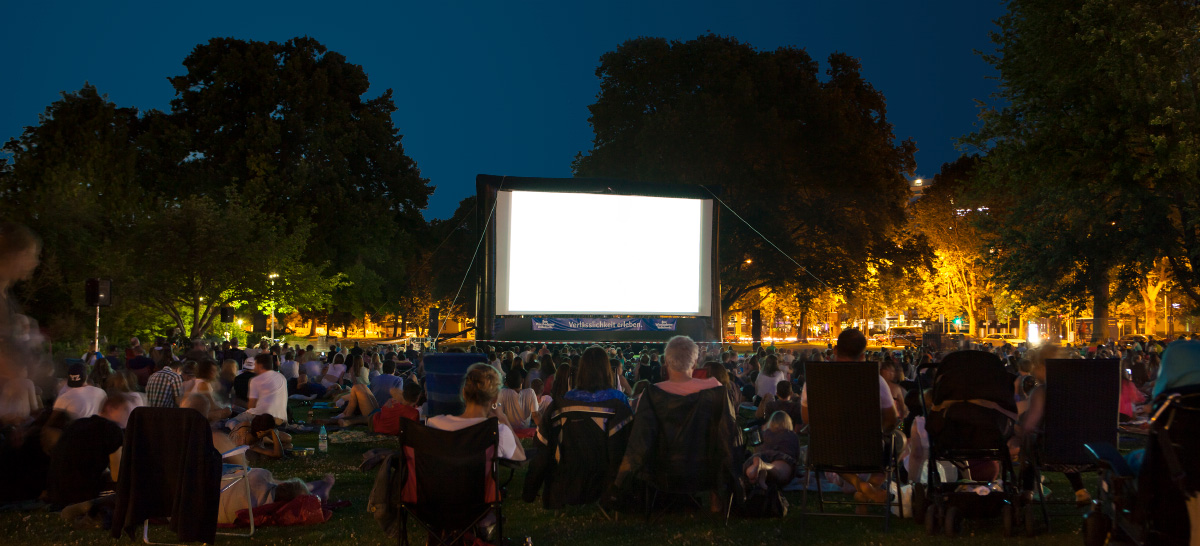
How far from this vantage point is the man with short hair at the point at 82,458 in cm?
532

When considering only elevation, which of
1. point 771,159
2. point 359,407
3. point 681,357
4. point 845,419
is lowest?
point 359,407

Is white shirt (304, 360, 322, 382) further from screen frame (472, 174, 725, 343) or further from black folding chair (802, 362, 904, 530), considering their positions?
black folding chair (802, 362, 904, 530)

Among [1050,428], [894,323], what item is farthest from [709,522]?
[894,323]

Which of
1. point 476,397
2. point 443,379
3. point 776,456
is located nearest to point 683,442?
point 776,456

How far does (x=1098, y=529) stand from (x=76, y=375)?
7580 millimetres

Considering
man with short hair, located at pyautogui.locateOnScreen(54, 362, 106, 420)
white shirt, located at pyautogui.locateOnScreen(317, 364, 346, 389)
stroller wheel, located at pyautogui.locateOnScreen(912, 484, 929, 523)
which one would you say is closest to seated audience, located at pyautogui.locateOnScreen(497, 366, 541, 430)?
man with short hair, located at pyautogui.locateOnScreen(54, 362, 106, 420)

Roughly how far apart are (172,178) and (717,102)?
794 inches

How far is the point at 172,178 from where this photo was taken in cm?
3133

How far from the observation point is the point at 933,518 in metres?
5.04

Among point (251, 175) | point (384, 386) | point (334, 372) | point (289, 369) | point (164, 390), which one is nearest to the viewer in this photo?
point (164, 390)

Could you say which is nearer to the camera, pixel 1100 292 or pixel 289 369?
pixel 289 369

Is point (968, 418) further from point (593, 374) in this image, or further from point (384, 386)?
point (384, 386)

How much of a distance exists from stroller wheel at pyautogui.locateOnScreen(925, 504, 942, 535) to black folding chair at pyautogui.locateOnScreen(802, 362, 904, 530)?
0.74 feet

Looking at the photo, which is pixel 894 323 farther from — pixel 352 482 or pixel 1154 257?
pixel 352 482
